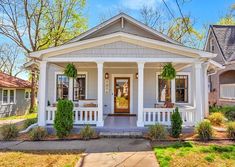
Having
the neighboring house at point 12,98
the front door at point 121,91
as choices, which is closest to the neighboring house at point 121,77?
the front door at point 121,91

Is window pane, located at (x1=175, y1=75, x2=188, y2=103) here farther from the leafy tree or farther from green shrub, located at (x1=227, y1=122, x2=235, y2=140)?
the leafy tree

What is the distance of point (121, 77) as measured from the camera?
1273cm

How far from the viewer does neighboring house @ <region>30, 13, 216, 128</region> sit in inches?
349

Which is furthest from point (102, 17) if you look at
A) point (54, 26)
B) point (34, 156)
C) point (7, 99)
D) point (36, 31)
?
point (34, 156)

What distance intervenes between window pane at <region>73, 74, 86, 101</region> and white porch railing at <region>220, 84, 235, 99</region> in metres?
9.73

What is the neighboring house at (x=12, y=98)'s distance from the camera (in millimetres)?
17894

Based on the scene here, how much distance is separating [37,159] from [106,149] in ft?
6.45

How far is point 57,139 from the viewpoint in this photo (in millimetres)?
7898

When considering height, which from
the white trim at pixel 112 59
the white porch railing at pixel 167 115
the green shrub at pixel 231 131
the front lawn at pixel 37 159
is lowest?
the front lawn at pixel 37 159

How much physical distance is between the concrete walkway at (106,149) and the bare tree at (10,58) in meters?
29.2

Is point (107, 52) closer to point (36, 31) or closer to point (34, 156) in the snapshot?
point (34, 156)

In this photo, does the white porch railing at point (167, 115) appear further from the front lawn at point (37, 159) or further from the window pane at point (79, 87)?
the window pane at point (79, 87)

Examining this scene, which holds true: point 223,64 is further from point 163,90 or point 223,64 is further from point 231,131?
point 231,131

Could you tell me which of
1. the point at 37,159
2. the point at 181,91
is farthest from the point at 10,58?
the point at 37,159
